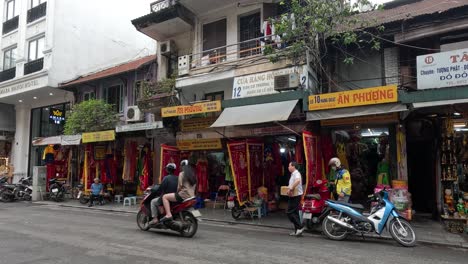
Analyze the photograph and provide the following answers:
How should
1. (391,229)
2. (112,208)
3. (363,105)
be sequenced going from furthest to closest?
(112,208) < (363,105) < (391,229)

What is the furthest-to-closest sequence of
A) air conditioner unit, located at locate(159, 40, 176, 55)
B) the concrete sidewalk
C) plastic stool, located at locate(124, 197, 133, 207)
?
1. air conditioner unit, located at locate(159, 40, 176, 55)
2. plastic stool, located at locate(124, 197, 133, 207)
3. the concrete sidewalk

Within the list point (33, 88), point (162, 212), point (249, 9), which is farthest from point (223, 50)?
point (33, 88)

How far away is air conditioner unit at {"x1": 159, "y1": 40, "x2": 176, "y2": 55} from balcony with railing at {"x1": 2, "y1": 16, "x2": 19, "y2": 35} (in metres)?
12.4

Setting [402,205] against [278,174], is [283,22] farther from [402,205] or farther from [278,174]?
[402,205]

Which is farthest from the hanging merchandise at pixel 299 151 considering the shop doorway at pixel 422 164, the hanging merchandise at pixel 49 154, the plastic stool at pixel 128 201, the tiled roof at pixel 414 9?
the hanging merchandise at pixel 49 154

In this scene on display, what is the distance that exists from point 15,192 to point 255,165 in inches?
509

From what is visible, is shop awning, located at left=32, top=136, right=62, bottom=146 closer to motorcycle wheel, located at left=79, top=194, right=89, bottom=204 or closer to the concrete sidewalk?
motorcycle wheel, located at left=79, top=194, right=89, bottom=204

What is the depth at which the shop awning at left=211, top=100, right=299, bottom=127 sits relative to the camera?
427 inches

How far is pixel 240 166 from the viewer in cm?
1269

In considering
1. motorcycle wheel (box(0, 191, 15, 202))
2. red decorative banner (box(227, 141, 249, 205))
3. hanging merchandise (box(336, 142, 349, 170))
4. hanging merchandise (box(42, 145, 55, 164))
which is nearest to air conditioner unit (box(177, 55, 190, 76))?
red decorative banner (box(227, 141, 249, 205))

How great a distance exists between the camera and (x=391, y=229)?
315 inches

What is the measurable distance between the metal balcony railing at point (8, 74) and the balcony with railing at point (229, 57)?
13462 mm

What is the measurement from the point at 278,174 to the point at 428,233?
5.86 m

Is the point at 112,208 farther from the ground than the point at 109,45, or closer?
closer
